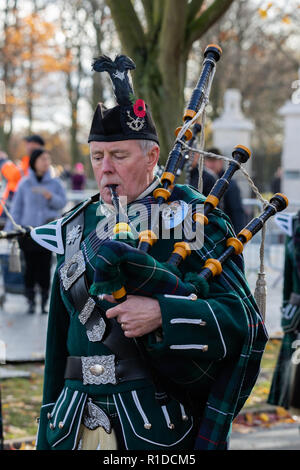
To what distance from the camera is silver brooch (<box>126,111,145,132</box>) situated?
2367 mm

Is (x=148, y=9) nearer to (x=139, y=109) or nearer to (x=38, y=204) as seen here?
(x=38, y=204)

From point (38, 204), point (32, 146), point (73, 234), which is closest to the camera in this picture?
point (73, 234)

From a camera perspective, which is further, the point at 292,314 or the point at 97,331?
the point at 292,314

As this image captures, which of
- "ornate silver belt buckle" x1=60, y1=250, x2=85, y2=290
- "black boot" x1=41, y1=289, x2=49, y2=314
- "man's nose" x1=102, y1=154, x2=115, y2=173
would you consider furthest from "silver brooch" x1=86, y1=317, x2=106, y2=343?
"black boot" x1=41, y1=289, x2=49, y2=314

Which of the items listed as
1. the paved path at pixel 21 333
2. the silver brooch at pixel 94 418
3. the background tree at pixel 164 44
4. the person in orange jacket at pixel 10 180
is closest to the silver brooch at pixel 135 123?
the silver brooch at pixel 94 418

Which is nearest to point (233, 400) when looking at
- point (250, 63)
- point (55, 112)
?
point (250, 63)

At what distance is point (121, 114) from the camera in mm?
2381

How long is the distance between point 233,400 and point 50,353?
2.53 ft

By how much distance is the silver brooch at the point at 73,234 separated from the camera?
253cm

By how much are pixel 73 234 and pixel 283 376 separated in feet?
10.7

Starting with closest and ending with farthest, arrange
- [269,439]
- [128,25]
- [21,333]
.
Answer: [269,439], [128,25], [21,333]

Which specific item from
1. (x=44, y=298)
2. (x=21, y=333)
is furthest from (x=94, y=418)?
(x=44, y=298)

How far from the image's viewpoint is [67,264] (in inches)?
97.8

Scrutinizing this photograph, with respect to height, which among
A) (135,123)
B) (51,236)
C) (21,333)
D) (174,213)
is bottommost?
(21,333)
